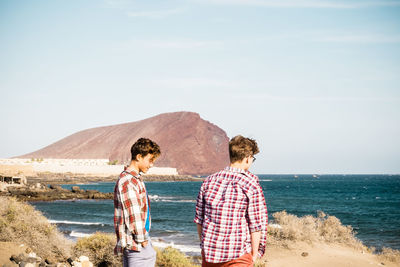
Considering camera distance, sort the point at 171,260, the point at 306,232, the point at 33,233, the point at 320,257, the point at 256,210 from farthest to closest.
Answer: the point at 306,232, the point at 320,257, the point at 33,233, the point at 171,260, the point at 256,210

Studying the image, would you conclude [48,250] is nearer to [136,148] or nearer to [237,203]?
[136,148]

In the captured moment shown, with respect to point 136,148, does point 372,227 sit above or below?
below

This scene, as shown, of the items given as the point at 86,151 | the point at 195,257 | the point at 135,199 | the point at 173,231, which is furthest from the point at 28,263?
the point at 86,151

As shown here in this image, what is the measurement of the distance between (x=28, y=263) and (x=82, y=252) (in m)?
2.16

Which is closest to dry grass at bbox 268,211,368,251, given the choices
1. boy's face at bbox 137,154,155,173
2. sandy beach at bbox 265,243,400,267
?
sandy beach at bbox 265,243,400,267

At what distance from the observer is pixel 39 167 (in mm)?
98500

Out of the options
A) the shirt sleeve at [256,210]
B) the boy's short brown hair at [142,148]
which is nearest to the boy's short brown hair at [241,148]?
the shirt sleeve at [256,210]

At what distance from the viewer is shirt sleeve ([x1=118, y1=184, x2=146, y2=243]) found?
3850 mm

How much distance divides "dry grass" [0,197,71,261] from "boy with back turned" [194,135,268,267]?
23.2 feet

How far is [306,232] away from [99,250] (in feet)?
26.3

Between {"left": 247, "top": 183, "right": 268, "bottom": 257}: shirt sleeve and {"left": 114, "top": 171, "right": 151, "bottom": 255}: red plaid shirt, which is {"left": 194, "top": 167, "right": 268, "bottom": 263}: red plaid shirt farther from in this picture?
{"left": 114, "top": 171, "right": 151, "bottom": 255}: red plaid shirt

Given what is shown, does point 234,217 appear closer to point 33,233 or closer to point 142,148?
point 142,148

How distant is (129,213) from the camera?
3.87m

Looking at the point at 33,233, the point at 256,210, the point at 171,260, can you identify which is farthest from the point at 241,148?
the point at 33,233
